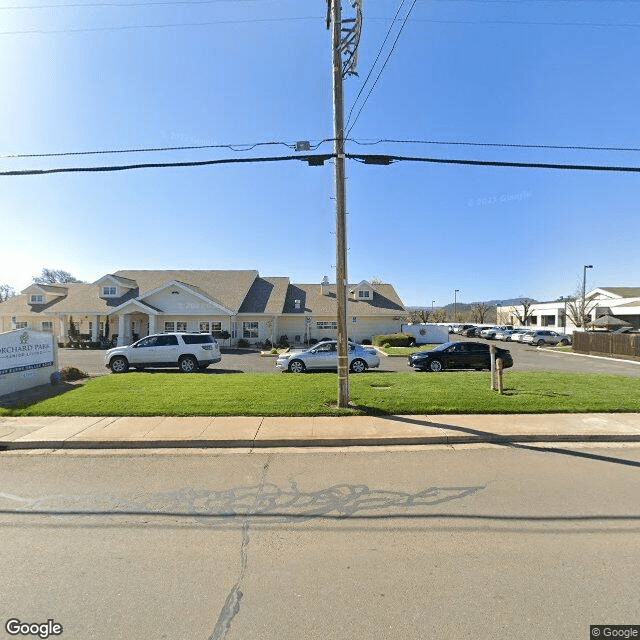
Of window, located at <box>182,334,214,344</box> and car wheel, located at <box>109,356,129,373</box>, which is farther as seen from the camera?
window, located at <box>182,334,214,344</box>

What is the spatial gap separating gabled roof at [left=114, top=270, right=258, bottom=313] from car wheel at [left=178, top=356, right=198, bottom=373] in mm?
14455

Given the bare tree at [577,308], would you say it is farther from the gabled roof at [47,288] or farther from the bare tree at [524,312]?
the gabled roof at [47,288]

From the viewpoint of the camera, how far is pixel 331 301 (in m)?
33.1

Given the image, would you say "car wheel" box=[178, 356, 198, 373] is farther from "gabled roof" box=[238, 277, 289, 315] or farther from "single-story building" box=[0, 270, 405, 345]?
"gabled roof" box=[238, 277, 289, 315]

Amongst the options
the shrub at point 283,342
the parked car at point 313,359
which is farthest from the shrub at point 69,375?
the shrub at point 283,342

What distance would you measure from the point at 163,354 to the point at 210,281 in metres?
19.5

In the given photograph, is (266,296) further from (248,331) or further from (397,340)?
(397,340)

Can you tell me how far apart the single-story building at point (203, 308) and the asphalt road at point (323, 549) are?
2432 centimetres

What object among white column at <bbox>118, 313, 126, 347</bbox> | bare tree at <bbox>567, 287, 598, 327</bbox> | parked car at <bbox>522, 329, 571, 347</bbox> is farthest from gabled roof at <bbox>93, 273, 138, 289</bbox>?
bare tree at <bbox>567, 287, 598, 327</bbox>

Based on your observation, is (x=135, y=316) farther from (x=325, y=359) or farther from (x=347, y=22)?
(x=347, y=22)

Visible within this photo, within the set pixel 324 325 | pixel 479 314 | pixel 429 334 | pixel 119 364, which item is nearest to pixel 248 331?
pixel 324 325

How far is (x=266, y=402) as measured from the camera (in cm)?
857

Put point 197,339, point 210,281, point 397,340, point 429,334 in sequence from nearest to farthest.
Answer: point 197,339
point 397,340
point 429,334
point 210,281

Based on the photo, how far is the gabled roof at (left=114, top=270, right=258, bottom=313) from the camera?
1237 inches
